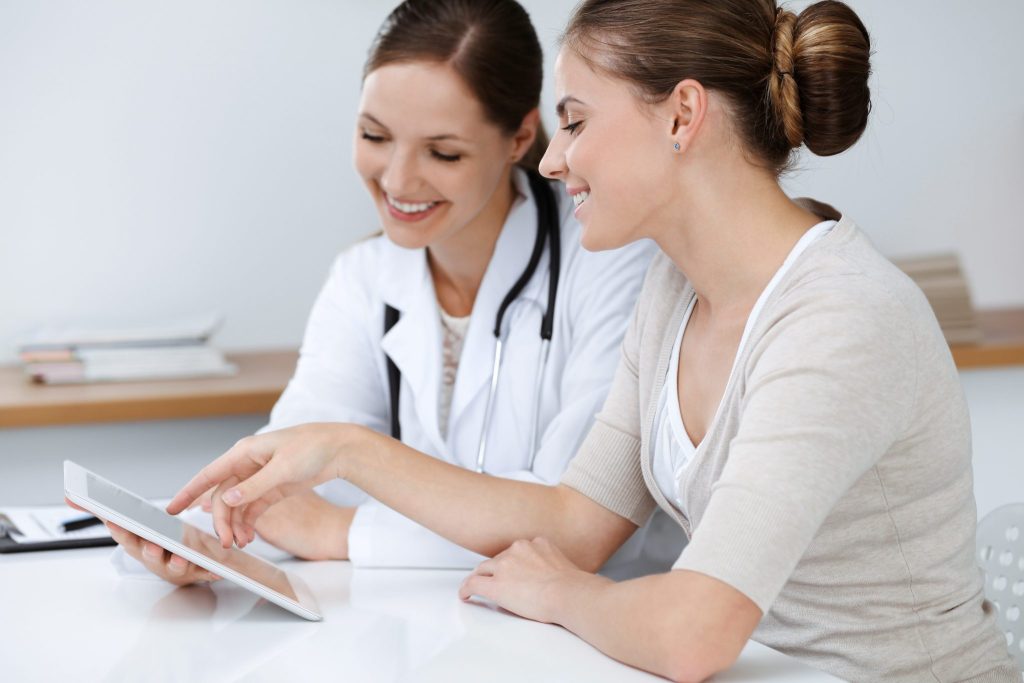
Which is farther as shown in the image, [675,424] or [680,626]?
[675,424]

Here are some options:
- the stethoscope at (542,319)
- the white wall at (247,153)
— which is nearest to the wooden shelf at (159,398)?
the white wall at (247,153)

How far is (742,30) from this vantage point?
1230 millimetres

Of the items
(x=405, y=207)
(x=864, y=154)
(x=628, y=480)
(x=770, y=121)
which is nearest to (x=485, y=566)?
(x=628, y=480)

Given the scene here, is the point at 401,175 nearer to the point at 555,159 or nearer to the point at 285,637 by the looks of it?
the point at 555,159

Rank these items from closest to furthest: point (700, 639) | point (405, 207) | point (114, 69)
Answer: point (700, 639)
point (405, 207)
point (114, 69)

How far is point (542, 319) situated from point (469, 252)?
21 centimetres

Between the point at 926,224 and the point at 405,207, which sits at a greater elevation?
the point at 405,207

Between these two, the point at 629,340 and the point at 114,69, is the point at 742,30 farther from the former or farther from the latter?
the point at 114,69

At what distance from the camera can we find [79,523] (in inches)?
61.2

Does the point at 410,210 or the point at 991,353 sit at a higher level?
the point at 410,210

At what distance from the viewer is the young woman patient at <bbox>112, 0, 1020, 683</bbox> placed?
100cm

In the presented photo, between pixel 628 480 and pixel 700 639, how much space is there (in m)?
0.44

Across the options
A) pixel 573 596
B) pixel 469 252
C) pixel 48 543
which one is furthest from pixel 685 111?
pixel 48 543

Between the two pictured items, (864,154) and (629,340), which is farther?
(864,154)
